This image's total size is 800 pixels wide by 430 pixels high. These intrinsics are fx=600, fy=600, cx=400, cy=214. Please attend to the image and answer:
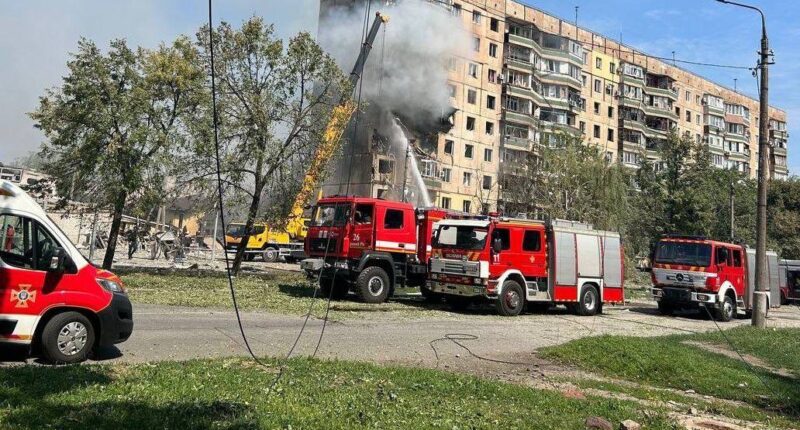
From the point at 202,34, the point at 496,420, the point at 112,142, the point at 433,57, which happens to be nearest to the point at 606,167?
the point at 433,57

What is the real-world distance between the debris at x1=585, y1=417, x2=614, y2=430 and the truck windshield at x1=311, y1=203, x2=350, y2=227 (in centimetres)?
1280

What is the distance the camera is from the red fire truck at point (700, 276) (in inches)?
804

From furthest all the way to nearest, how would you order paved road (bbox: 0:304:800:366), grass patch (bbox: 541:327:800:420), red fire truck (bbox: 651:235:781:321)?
red fire truck (bbox: 651:235:781:321)
paved road (bbox: 0:304:800:366)
grass patch (bbox: 541:327:800:420)

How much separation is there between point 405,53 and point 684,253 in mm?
33208

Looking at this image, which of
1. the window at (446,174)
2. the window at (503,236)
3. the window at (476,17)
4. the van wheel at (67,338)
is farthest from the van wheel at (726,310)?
the window at (476,17)

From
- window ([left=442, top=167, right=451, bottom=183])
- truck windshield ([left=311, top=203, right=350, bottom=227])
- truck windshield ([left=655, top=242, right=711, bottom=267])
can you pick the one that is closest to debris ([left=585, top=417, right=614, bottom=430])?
truck windshield ([left=311, top=203, right=350, bottom=227])

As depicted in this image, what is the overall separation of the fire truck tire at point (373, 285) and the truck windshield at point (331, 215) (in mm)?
1778

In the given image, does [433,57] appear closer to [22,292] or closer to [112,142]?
[112,142]

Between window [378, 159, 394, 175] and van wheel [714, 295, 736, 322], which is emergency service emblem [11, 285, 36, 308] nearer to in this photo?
van wheel [714, 295, 736, 322]

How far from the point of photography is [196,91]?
22219 millimetres

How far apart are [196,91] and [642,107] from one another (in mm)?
63562

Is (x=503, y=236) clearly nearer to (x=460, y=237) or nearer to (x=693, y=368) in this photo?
(x=460, y=237)

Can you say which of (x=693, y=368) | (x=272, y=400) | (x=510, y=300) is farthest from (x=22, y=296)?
(x=510, y=300)

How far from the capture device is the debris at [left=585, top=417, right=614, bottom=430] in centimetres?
Result: 604
